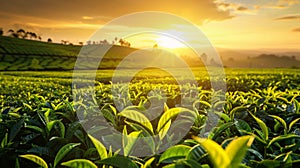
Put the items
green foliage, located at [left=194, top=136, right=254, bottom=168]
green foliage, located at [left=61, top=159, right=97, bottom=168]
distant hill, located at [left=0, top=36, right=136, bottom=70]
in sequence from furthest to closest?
distant hill, located at [left=0, top=36, right=136, bottom=70]
green foliage, located at [left=61, top=159, right=97, bottom=168]
green foliage, located at [left=194, top=136, right=254, bottom=168]

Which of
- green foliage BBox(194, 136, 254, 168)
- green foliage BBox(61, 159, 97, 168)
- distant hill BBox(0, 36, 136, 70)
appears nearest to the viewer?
green foliage BBox(194, 136, 254, 168)

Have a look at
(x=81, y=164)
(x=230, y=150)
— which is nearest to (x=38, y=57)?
(x=81, y=164)

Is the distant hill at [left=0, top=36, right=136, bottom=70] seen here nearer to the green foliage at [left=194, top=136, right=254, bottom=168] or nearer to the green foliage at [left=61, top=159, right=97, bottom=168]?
the green foliage at [left=61, top=159, right=97, bottom=168]

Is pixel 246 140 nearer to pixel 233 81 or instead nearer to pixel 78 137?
pixel 78 137

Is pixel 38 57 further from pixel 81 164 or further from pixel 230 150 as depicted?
pixel 230 150

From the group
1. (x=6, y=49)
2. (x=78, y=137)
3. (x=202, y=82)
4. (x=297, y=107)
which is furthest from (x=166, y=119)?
(x=6, y=49)

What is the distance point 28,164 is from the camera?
4.50 ft

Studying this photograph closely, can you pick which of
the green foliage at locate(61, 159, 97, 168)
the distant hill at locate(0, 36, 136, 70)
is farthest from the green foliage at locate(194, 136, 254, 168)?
the distant hill at locate(0, 36, 136, 70)

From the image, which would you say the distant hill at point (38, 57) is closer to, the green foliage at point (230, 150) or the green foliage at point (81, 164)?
the green foliage at point (81, 164)

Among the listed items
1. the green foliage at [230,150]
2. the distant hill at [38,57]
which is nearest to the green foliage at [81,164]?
the green foliage at [230,150]

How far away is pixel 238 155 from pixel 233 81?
10.6 m

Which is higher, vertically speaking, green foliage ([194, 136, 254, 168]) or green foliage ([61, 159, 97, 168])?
green foliage ([194, 136, 254, 168])

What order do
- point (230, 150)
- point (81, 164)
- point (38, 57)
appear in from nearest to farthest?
point (230, 150), point (81, 164), point (38, 57)

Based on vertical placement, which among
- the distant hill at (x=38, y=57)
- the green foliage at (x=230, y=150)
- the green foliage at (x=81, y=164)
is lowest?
the green foliage at (x=81, y=164)
